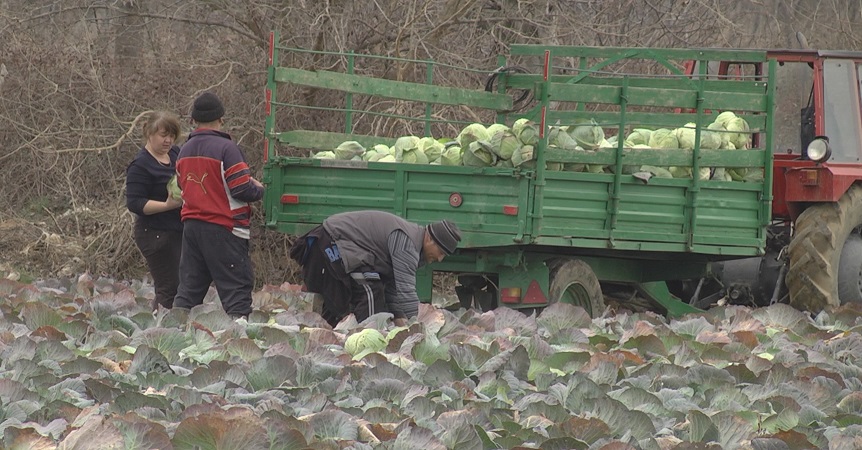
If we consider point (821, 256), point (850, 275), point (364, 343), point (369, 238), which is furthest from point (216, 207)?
point (850, 275)

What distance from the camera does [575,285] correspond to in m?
9.69

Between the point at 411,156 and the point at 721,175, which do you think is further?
the point at 721,175

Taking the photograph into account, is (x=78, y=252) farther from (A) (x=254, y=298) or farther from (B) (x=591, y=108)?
(B) (x=591, y=108)

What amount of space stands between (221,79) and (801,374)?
915 cm

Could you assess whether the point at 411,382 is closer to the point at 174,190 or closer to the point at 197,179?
the point at 197,179

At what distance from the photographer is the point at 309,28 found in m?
14.5

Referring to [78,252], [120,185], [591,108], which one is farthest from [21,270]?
[591,108]

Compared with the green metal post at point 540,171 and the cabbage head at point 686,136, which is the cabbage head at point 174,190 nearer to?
the green metal post at point 540,171

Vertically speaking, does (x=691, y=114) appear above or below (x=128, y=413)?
above

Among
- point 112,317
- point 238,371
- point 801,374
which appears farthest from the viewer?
point 112,317

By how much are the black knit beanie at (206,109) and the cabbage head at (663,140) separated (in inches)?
153

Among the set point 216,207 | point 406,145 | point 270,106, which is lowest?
point 216,207

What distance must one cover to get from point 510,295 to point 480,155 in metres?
1.03

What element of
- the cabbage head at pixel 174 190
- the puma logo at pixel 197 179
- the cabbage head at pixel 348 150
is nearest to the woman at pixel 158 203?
the cabbage head at pixel 174 190
